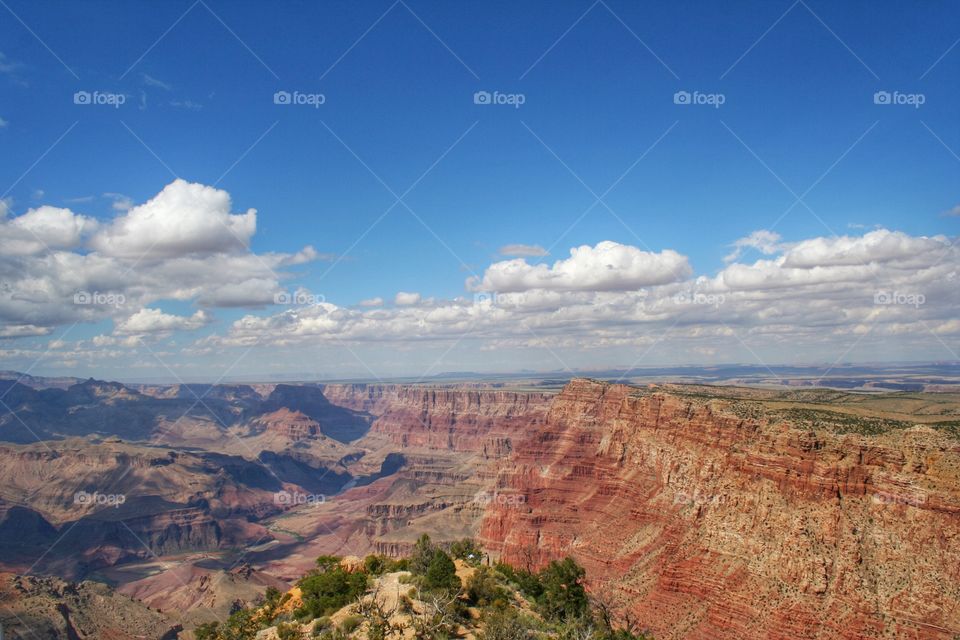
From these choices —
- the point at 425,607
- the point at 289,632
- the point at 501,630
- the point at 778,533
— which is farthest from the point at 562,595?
the point at 289,632

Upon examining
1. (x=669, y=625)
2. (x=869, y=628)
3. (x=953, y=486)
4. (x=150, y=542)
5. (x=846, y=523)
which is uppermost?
(x=953, y=486)

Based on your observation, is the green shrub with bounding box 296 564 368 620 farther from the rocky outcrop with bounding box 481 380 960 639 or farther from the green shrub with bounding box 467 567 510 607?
the rocky outcrop with bounding box 481 380 960 639

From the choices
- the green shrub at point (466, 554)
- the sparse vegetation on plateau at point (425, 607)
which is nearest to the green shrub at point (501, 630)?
the sparse vegetation on plateau at point (425, 607)

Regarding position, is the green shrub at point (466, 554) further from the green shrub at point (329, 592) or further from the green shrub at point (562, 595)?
the green shrub at point (329, 592)

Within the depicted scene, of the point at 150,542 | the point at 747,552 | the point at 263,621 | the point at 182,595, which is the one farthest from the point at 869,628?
the point at 150,542

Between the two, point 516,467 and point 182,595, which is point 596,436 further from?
point 182,595

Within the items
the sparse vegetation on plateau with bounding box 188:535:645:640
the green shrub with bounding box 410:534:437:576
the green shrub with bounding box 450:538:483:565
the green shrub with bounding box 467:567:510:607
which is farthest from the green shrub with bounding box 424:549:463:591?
the green shrub with bounding box 450:538:483:565

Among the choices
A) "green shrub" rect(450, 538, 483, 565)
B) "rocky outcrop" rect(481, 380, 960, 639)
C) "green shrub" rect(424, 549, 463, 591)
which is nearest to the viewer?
"green shrub" rect(424, 549, 463, 591)

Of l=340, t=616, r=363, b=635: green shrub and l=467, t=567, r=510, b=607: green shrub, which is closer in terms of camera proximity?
l=340, t=616, r=363, b=635: green shrub
